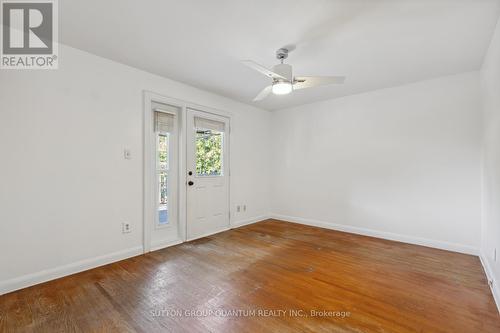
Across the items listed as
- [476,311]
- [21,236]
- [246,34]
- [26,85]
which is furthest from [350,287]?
[26,85]

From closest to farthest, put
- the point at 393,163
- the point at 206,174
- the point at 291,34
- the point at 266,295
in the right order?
the point at 266,295
the point at 291,34
the point at 393,163
the point at 206,174

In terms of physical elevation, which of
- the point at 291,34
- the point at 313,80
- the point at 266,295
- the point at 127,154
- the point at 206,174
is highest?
the point at 291,34

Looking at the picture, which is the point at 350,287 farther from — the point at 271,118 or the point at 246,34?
the point at 271,118

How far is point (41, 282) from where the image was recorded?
7.41 ft

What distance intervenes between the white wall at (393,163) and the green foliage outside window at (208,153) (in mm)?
1638

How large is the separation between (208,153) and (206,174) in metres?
0.38

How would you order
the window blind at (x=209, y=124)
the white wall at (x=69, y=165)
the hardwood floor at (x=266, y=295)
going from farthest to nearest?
the window blind at (x=209, y=124) → the white wall at (x=69, y=165) → the hardwood floor at (x=266, y=295)

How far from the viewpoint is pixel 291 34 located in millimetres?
2205

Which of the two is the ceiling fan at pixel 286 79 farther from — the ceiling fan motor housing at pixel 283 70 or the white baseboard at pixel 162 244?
the white baseboard at pixel 162 244

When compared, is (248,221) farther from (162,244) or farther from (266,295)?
(266,295)

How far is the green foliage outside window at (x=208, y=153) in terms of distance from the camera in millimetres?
3857

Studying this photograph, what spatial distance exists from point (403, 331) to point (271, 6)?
2699 mm

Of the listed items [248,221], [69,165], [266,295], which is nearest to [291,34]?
[266,295]

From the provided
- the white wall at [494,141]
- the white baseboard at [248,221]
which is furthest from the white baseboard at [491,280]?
the white baseboard at [248,221]
